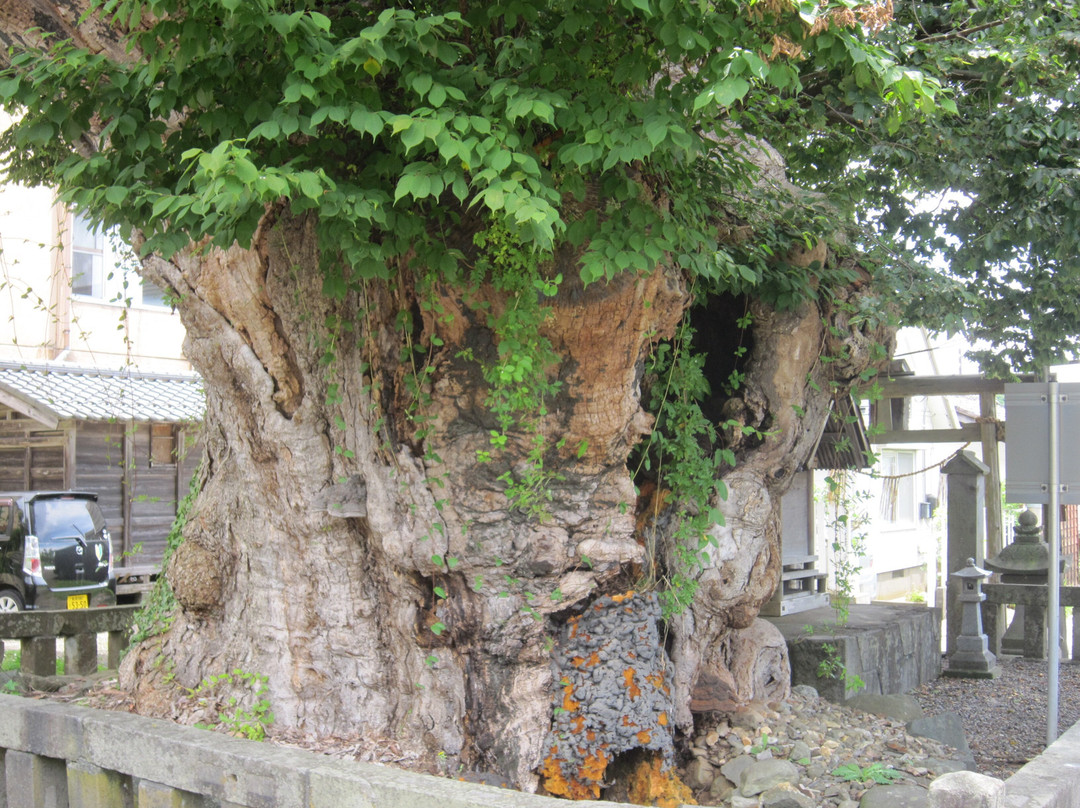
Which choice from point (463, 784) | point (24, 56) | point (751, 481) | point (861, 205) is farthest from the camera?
point (861, 205)

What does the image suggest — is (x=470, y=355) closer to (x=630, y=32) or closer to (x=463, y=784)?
(x=630, y=32)

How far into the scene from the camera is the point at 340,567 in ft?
Answer: 17.9

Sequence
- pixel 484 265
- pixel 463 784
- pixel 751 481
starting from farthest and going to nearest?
pixel 751 481 < pixel 484 265 < pixel 463 784

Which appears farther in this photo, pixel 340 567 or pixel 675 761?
pixel 675 761

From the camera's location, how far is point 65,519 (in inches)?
500

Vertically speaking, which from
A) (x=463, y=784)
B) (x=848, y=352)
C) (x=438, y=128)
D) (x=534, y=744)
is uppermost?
(x=438, y=128)

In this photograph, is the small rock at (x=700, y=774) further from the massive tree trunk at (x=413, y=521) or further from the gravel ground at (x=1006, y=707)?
the gravel ground at (x=1006, y=707)

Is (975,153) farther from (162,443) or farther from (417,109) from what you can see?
(162,443)

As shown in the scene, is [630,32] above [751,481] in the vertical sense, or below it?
above

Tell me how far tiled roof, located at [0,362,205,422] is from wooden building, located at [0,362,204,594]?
0.05 ft

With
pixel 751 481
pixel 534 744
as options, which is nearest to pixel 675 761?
pixel 534 744

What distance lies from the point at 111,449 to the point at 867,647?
1144 centimetres

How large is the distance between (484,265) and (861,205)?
15.8ft

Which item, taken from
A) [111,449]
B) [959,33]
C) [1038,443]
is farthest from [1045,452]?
[111,449]
